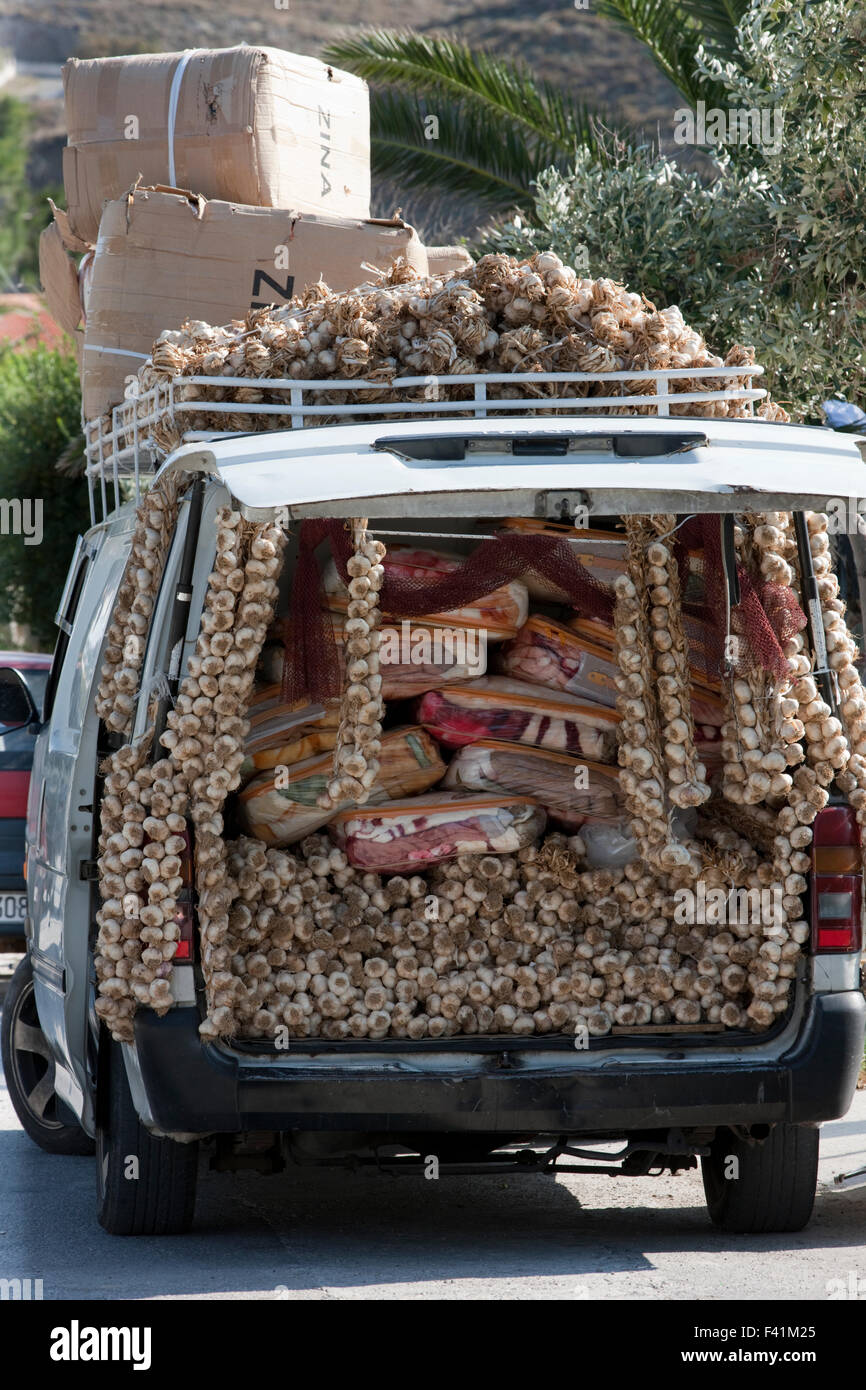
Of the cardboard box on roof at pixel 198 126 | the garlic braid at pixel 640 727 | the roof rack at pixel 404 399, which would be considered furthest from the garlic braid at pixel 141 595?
the cardboard box on roof at pixel 198 126

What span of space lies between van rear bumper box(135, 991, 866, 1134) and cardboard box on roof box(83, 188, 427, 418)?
119 inches

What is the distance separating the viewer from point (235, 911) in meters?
4.86

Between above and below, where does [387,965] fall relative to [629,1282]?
above

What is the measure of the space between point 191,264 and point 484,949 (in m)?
3.08

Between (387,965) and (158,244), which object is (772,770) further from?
(158,244)

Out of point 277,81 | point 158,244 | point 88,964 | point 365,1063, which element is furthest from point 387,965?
point 277,81

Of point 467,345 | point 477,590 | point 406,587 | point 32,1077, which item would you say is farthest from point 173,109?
point 32,1077

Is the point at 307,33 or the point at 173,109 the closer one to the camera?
the point at 173,109

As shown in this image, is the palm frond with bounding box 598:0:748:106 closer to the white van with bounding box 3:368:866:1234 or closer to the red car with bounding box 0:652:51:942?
the red car with bounding box 0:652:51:942

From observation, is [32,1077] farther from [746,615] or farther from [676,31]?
[676,31]

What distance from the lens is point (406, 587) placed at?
5.02m

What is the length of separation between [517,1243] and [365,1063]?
909mm

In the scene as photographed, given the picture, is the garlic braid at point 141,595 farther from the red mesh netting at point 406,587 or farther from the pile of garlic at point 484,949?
the pile of garlic at point 484,949

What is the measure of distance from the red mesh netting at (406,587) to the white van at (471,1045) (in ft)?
0.61
